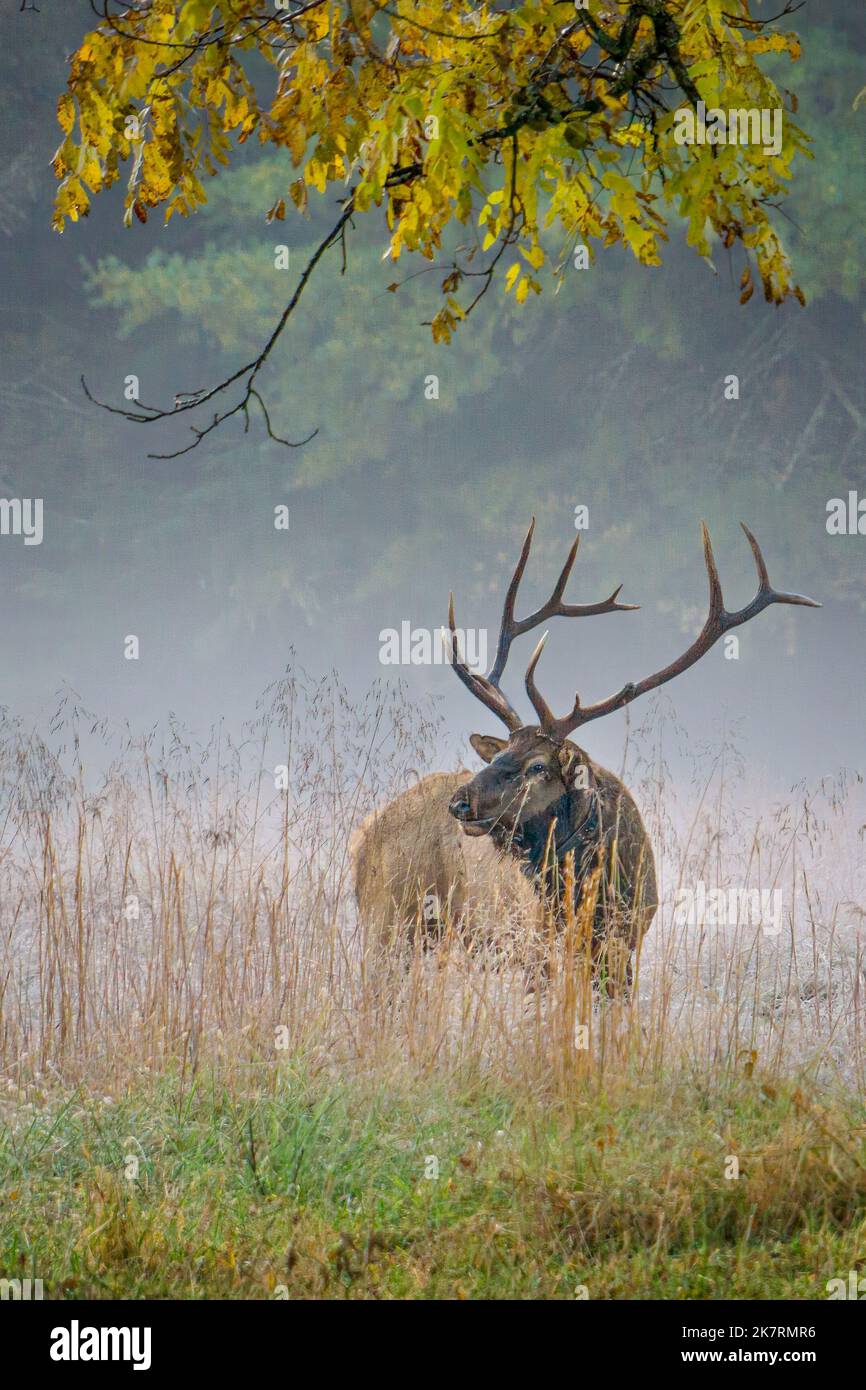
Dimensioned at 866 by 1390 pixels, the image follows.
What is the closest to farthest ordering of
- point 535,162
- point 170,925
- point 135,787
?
point 535,162
point 170,925
point 135,787

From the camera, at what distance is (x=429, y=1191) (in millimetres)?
3297

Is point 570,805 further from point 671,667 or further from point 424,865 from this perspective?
point 424,865

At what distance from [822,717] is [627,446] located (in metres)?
2.31

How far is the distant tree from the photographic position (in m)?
2.76

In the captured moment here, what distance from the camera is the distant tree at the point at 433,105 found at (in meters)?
2.76

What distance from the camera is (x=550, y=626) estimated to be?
28.6ft

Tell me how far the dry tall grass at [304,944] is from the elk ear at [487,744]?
0.92ft
